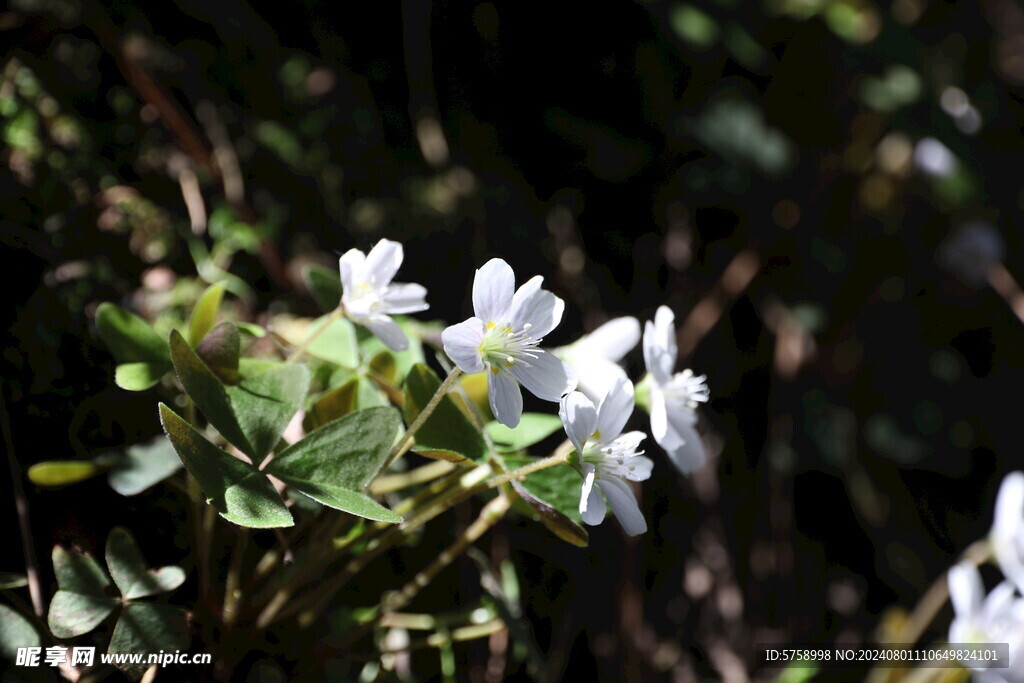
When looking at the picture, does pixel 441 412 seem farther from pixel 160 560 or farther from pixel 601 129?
pixel 601 129

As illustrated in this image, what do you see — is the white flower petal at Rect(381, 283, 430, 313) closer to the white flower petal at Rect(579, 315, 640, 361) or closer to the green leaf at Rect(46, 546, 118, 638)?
the white flower petal at Rect(579, 315, 640, 361)

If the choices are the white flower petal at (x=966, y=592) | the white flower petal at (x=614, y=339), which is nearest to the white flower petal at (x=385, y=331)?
the white flower petal at (x=614, y=339)

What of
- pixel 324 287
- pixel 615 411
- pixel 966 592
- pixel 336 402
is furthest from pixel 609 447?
pixel 966 592

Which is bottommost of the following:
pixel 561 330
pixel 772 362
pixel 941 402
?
pixel 941 402

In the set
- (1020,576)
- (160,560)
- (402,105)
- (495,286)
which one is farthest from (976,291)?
(160,560)

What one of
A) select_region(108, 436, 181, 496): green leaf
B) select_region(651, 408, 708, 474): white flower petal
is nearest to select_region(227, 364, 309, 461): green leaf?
select_region(108, 436, 181, 496): green leaf

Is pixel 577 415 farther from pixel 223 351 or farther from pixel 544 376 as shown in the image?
pixel 223 351
